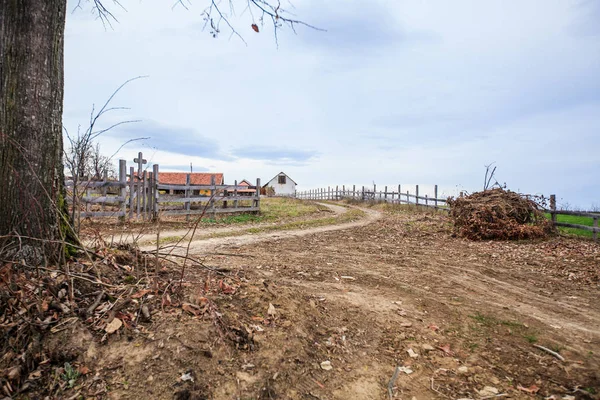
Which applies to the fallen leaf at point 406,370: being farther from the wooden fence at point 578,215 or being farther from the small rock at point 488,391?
the wooden fence at point 578,215

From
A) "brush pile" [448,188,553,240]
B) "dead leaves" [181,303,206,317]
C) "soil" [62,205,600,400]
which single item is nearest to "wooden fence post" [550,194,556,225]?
"brush pile" [448,188,553,240]

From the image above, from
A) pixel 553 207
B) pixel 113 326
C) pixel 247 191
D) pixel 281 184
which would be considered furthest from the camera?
pixel 281 184

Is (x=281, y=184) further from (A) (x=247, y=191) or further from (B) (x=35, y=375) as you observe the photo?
(B) (x=35, y=375)

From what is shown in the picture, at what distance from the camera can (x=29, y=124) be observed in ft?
11.5

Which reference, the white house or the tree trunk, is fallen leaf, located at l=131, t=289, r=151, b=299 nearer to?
the tree trunk

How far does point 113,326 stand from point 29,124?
229 centimetres

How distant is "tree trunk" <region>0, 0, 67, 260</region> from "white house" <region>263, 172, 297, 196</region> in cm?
6042

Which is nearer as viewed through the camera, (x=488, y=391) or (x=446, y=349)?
(x=488, y=391)

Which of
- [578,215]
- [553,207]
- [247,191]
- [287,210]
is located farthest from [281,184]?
[578,215]

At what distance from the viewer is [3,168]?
3408 millimetres

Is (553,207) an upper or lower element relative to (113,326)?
upper

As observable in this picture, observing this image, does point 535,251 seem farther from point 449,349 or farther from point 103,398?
point 103,398

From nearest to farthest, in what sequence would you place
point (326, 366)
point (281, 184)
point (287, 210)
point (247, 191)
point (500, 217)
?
point (326, 366) → point (500, 217) → point (287, 210) → point (247, 191) → point (281, 184)

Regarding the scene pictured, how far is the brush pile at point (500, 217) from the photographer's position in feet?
37.6
